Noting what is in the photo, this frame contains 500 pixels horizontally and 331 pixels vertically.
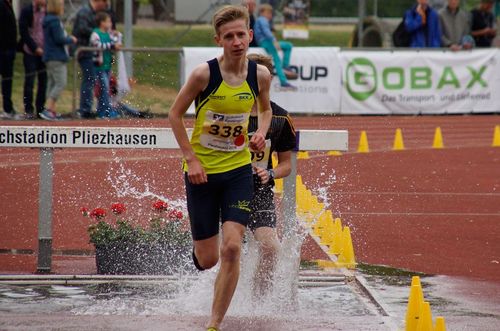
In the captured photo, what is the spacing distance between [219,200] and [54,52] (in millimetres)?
15034

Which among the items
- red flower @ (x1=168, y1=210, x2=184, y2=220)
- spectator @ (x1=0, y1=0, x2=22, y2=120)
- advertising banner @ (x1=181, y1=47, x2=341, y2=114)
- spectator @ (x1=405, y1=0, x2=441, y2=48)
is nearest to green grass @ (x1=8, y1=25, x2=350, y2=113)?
spectator @ (x1=0, y1=0, x2=22, y2=120)

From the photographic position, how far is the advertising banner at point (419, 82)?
25859 millimetres

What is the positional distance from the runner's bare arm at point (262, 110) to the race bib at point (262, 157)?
370mm

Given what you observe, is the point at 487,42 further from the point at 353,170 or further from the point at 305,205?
the point at 305,205

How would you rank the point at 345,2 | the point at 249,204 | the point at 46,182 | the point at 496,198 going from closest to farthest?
the point at 249,204, the point at 46,182, the point at 496,198, the point at 345,2

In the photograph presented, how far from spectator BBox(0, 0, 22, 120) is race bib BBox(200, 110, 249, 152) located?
48.8 ft

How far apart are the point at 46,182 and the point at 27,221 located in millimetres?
2608

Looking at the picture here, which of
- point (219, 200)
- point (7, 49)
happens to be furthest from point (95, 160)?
point (219, 200)

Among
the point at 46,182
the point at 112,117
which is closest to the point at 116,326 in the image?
the point at 46,182

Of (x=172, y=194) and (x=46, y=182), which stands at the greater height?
(x=46, y=182)

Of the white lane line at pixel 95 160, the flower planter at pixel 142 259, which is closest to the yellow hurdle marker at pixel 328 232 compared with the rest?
the flower planter at pixel 142 259

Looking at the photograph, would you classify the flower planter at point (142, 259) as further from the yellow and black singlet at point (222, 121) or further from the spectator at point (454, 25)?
the spectator at point (454, 25)

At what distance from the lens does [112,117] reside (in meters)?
22.4

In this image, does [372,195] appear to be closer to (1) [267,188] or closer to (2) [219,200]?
(1) [267,188]
